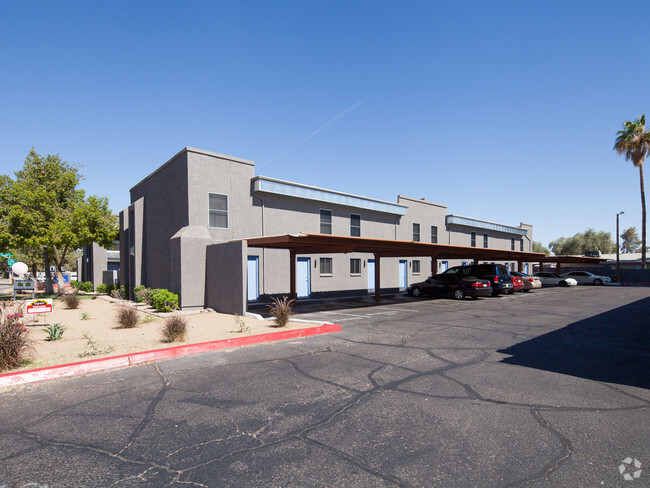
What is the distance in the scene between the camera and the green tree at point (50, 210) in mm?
23016

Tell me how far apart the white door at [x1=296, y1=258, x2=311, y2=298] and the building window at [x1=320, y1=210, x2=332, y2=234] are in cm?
219

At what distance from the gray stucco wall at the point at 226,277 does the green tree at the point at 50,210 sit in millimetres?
12950

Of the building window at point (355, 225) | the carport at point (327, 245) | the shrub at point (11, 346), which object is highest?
the building window at point (355, 225)

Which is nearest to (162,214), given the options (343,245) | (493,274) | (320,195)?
(320,195)

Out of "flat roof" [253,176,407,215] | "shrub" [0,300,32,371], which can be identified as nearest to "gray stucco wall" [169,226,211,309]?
"flat roof" [253,176,407,215]

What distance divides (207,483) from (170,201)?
17.8m

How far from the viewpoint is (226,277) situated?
15.2m

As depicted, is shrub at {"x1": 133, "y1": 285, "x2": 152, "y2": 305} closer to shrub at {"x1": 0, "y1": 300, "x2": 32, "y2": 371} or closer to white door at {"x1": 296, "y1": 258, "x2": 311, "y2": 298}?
white door at {"x1": 296, "y1": 258, "x2": 311, "y2": 298}

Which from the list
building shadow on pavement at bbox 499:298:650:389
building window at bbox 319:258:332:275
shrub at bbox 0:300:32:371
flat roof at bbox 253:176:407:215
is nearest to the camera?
building shadow on pavement at bbox 499:298:650:389

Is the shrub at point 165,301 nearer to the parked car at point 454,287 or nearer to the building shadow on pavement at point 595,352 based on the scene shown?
the building shadow on pavement at point 595,352

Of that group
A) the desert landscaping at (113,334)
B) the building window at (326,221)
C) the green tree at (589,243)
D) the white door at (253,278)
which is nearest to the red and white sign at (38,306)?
the desert landscaping at (113,334)

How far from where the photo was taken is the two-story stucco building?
16703mm

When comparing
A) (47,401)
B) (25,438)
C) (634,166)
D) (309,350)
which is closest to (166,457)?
(25,438)

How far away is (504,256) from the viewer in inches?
1160
